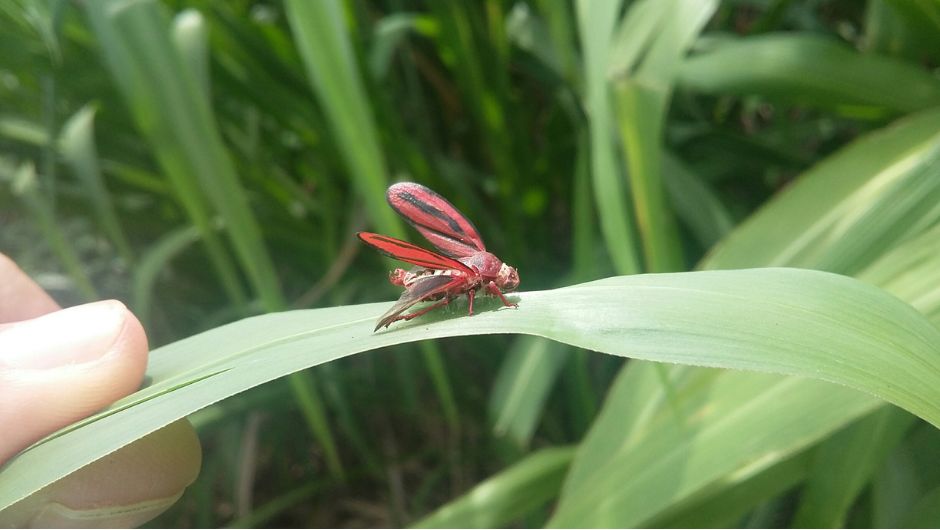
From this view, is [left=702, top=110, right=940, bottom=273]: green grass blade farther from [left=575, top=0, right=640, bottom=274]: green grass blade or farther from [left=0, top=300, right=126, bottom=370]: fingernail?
[left=0, top=300, right=126, bottom=370]: fingernail

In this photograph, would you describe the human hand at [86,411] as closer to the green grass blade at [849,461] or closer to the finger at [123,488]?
the finger at [123,488]

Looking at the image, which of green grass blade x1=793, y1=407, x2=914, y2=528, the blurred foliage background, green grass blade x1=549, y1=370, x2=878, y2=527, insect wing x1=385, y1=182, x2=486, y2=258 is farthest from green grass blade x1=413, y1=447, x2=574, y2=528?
insect wing x1=385, y1=182, x2=486, y2=258

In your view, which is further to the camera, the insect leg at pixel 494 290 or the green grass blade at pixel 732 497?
the green grass blade at pixel 732 497

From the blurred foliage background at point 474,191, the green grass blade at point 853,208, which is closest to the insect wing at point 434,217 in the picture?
the blurred foliage background at point 474,191

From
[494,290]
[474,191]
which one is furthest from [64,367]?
[474,191]

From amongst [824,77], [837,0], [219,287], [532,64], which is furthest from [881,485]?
[219,287]

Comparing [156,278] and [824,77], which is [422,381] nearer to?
[156,278]

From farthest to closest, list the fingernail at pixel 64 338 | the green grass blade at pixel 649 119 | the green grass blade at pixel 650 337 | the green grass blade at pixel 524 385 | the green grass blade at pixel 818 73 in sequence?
the green grass blade at pixel 524 385 < the green grass blade at pixel 818 73 < the green grass blade at pixel 649 119 < the fingernail at pixel 64 338 < the green grass blade at pixel 650 337
